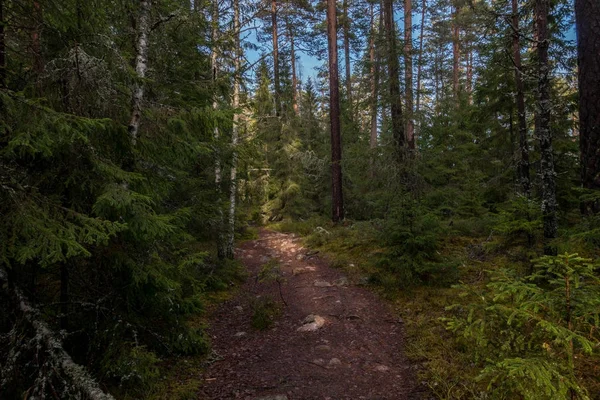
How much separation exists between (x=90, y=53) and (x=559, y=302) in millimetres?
6018

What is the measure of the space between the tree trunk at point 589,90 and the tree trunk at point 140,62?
7.76 metres

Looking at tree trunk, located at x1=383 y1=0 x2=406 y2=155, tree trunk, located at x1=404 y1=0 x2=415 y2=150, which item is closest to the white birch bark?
tree trunk, located at x1=383 y1=0 x2=406 y2=155

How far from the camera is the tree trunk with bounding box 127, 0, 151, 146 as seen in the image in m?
4.86

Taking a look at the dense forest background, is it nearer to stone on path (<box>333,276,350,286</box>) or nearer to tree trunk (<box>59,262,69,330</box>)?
tree trunk (<box>59,262,69,330</box>)

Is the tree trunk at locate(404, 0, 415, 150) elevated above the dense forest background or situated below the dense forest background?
above

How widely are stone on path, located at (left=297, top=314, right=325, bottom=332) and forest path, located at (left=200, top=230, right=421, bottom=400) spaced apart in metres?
0.02

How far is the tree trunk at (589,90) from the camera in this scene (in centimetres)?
572

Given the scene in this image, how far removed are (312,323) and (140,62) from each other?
5.84m

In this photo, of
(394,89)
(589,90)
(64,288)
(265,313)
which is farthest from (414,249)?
(64,288)

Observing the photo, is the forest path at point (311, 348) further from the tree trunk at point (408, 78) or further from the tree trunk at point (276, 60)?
the tree trunk at point (276, 60)

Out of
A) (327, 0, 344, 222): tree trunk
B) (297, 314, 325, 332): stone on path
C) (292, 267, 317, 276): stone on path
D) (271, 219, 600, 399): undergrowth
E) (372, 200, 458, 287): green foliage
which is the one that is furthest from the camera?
(327, 0, 344, 222): tree trunk

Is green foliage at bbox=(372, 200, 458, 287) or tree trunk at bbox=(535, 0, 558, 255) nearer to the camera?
tree trunk at bbox=(535, 0, 558, 255)

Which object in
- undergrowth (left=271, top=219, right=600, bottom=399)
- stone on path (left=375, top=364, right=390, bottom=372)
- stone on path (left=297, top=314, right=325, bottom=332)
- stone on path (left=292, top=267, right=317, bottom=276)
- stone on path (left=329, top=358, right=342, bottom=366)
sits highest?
undergrowth (left=271, top=219, right=600, bottom=399)

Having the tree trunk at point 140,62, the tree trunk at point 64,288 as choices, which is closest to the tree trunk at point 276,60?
the tree trunk at point 140,62
